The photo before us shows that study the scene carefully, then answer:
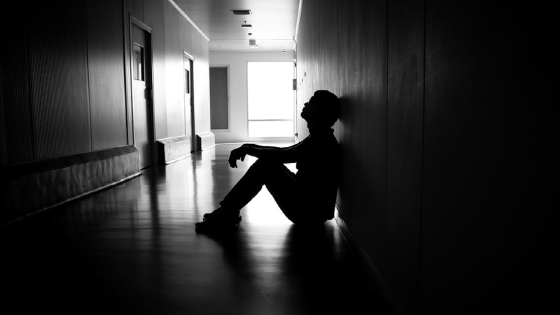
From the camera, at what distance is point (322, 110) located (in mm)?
2852

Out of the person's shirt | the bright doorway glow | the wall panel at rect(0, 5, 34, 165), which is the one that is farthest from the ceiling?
the person's shirt

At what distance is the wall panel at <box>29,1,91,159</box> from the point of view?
401cm

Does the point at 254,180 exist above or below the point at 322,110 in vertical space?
below

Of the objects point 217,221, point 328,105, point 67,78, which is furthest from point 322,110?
point 67,78

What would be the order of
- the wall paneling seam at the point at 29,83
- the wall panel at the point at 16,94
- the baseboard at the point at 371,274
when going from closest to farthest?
the baseboard at the point at 371,274 → the wall panel at the point at 16,94 → the wall paneling seam at the point at 29,83

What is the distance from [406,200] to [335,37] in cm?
208

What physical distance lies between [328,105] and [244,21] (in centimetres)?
898

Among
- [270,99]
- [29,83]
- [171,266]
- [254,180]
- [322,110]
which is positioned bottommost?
[171,266]

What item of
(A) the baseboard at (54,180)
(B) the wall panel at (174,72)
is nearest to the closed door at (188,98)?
(B) the wall panel at (174,72)

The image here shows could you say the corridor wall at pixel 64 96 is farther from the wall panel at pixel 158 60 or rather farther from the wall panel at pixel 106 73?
the wall panel at pixel 158 60

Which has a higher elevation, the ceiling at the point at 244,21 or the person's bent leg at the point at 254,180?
the ceiling at the point at 244,21

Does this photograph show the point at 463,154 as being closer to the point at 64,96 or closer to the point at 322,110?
the point at 322,110

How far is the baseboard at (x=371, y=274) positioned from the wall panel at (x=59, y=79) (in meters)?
3.12

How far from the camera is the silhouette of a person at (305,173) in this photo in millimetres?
2824
